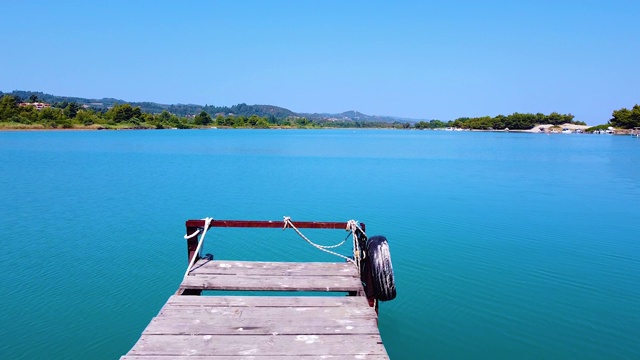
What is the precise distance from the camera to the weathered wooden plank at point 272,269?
7.28 metres

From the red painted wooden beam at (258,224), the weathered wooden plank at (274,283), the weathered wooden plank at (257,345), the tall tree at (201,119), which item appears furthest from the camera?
the tall tree at (201,119)

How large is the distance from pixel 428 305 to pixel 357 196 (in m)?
13.1

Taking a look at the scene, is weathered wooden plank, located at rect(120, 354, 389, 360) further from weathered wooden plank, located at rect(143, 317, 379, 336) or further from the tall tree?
the tall tree

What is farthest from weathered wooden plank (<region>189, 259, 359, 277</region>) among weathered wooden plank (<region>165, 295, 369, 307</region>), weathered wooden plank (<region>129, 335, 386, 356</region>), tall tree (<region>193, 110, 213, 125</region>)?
tall tree (<region>193, 110, 213, 125</region>)

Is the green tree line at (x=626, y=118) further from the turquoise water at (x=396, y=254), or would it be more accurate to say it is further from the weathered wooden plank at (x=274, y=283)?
the weathered wooden plank at (x=274, y=283)

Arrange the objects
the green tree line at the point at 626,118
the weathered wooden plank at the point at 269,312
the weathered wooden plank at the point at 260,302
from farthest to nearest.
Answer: the green tree line at the point at 626,118, the weathered wooden plank at the point at 260,302, the weathered wooden plank at the point at 269,312

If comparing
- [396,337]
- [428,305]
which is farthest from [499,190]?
[396,337]

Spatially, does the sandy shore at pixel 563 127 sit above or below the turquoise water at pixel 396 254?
above

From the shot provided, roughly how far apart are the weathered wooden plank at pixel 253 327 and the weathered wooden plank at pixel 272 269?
1.84m

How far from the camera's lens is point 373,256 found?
7070 mm

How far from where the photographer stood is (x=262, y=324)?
5.35 meters

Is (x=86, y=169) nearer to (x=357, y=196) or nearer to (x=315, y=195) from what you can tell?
(x=315, y=195)

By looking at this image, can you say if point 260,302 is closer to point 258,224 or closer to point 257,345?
point 257,345

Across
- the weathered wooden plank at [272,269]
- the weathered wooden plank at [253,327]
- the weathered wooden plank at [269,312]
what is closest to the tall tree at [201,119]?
the weathered wooden plank at [272,269]
